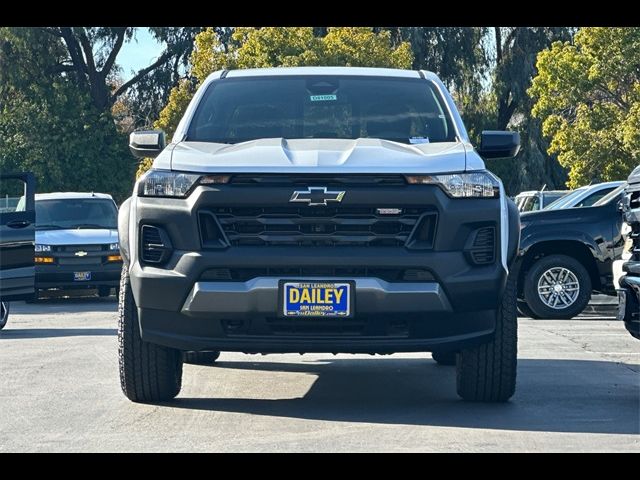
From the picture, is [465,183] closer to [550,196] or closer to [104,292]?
[104,292]

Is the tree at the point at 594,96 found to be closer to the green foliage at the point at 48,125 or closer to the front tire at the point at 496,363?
the green foliage at the point at 48,125

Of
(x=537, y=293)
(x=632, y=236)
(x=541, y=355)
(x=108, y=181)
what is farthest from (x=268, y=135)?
(x=108, y=181)

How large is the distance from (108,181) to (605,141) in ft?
74.3

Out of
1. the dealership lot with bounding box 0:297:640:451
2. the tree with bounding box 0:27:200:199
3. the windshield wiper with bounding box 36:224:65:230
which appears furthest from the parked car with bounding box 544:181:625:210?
the tree with bounding box 0:27:200:199

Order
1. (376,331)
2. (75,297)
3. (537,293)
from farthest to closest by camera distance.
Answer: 1. (75,297)
2. (537,293)
3. (376,331)

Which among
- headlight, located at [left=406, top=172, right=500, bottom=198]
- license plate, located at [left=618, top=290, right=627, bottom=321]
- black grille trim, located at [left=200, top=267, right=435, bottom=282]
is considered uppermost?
headlight, located at [left=406, top=172, right=500, bottom=198]

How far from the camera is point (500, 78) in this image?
43156 mm

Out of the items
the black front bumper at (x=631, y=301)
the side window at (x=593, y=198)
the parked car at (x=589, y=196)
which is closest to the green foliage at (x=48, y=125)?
the parked car at (x=589, y=196)

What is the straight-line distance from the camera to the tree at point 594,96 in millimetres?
34250

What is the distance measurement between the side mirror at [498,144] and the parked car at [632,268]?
3.11 ft

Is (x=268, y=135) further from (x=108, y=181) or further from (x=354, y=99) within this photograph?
(x=108, y=181)

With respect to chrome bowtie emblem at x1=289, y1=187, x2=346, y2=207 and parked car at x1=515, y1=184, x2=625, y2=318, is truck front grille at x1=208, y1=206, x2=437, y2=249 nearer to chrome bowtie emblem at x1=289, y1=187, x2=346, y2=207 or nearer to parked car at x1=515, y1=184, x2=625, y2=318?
chrome bowtie emblem at x1=289, y1=187, x2=346, y2=207

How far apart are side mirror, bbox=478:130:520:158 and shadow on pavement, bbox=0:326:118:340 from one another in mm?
6243

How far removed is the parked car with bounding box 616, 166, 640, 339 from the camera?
302 inches
